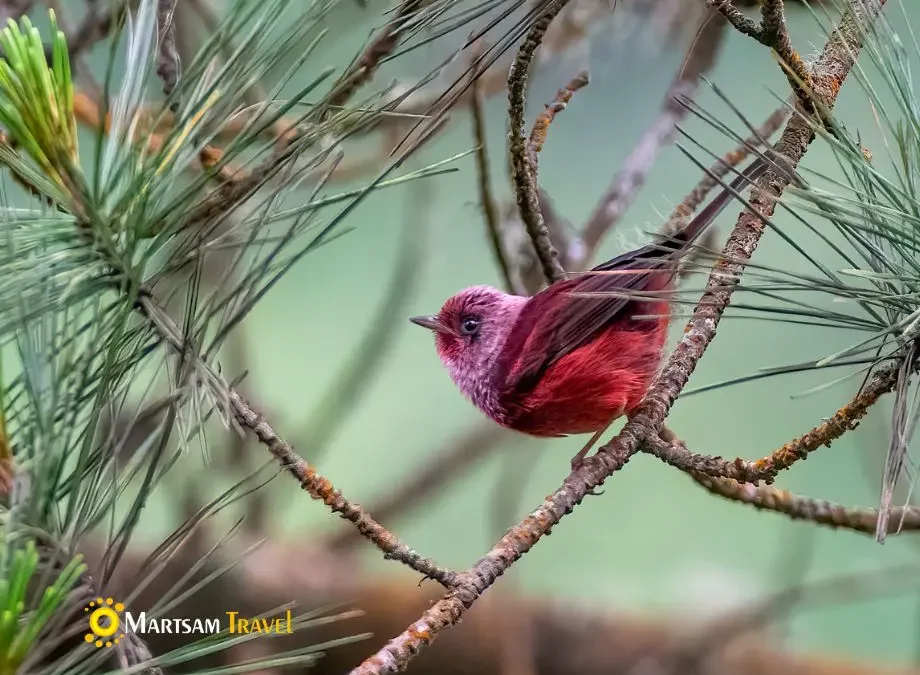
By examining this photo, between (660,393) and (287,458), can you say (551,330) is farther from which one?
(287,458)

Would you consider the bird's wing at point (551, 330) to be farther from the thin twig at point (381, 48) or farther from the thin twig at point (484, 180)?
the thin twig at point (381, 48)

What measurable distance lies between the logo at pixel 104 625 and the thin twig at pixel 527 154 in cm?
48

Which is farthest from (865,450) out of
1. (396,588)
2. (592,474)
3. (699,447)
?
(592,474)

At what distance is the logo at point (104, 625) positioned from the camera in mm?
550

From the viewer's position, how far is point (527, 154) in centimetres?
94

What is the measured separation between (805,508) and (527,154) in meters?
0.54

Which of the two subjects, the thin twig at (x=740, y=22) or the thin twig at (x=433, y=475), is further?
the thin twig at (x=433, y=475)

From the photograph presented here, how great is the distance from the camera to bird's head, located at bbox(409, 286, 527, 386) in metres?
1.21

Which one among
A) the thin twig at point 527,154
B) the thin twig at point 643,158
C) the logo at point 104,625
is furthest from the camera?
the thin twig at point 643,158

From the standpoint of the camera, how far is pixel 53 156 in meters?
0.54

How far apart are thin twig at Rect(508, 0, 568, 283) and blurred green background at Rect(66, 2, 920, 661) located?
86 centimetres

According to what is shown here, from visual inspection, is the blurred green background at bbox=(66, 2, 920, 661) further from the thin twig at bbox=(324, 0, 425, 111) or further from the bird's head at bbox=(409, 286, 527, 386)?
the thin twig at bbox=(324, 0, 425, 111)

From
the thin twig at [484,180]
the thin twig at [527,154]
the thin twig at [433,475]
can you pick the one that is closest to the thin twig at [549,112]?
the thin twig at [527,154]

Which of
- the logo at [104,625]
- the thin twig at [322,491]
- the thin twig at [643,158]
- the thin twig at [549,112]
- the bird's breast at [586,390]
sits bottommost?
the logo at [104,625]
